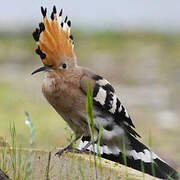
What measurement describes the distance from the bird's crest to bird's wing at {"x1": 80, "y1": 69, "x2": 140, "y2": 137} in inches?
8.3

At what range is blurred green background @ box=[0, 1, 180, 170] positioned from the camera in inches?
266

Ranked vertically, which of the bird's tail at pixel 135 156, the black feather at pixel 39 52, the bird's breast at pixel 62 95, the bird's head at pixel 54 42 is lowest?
the bird's tail at pixel 135 156

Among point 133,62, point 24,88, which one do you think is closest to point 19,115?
point 24,88

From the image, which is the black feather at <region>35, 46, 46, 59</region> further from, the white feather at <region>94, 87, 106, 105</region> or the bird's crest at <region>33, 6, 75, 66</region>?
the white feather at <region>94, 87, 106, 105</region>

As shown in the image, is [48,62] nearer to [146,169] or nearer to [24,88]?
[146,169]

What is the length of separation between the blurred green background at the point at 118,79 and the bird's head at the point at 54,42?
1.38m

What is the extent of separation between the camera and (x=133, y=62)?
383 inches

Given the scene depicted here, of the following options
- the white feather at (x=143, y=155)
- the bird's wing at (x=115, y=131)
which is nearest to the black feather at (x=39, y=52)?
the bird's wing at (x=115, y=131)

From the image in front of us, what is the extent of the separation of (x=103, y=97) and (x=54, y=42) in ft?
1.56

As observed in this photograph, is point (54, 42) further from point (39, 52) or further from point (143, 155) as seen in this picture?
point (143, 155)

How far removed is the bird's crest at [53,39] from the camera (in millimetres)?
4039

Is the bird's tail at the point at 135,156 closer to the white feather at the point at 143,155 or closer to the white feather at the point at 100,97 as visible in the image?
the white feather at the point at 143,155

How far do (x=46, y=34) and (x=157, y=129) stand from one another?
3.16 m

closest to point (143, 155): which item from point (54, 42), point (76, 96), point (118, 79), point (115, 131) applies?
point (115, 131)
